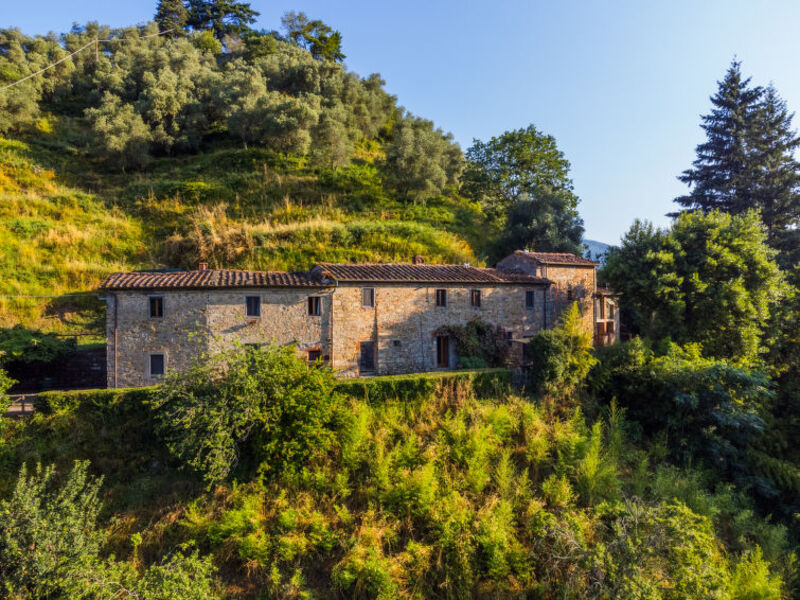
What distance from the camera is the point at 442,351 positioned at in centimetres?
1919

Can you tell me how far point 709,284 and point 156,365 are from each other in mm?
25565

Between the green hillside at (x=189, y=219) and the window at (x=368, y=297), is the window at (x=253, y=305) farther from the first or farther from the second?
the green hillside at (x=189, y=219)

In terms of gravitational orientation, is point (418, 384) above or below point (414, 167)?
below

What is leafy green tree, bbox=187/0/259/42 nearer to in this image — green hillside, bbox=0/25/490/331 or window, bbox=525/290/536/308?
green hillside, bbox=0/25/490/331

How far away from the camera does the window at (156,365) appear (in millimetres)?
15891

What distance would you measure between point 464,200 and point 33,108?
44.8 metres

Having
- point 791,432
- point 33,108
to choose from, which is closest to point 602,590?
point 791,432

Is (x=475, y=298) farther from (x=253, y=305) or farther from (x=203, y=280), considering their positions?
(x=203, y=280)

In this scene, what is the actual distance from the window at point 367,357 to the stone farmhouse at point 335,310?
5 cm

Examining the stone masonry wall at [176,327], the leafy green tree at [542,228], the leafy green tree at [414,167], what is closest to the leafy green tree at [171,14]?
the leafy green tree at [414,167]

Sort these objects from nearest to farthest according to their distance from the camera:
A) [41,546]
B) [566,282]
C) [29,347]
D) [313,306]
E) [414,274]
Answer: [41,546], [29,347], [313,306], [414,274], [566,282]

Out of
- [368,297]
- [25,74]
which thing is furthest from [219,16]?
[368,297]

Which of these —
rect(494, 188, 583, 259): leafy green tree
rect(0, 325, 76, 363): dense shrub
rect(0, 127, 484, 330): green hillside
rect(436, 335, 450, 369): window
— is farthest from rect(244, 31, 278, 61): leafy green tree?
rect(436, 335, 450, 369): window

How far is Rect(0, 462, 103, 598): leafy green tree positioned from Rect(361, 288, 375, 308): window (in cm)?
1168
